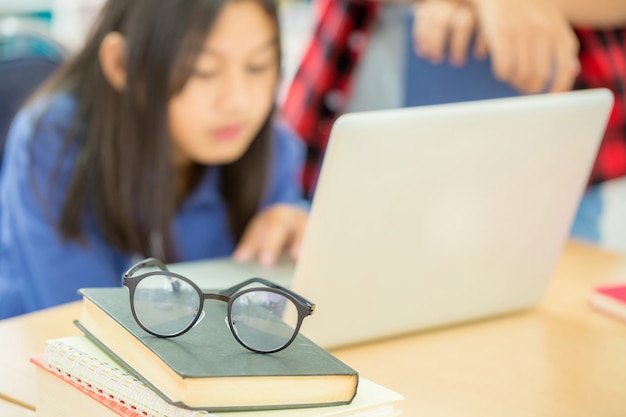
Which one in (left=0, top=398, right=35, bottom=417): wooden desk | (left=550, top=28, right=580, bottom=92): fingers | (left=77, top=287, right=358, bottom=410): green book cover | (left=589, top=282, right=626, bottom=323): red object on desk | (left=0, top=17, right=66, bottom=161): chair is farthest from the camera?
(left=0, top=17, right=66, bottom=161): chair

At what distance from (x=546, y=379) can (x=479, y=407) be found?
109mm

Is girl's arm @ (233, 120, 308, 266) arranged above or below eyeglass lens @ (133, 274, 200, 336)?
below

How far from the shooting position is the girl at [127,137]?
1.37 m

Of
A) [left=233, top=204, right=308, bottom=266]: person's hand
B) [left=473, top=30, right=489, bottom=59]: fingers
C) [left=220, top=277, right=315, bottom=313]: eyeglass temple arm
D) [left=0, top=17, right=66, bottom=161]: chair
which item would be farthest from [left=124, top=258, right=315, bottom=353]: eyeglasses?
[left=0, top=17, right=66, bottom=161]: chair

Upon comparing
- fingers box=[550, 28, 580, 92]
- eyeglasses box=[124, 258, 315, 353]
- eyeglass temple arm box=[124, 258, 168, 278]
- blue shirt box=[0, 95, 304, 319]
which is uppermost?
fingers box=[550, 28, 580, 92]

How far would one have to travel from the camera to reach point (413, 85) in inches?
59.9

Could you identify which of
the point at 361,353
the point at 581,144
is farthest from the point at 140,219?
the point at 581,144

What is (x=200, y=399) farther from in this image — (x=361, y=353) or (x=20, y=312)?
(x=20, y=312)

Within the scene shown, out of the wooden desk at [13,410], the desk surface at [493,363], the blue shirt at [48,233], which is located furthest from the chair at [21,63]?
the wooden desk at [13,410]

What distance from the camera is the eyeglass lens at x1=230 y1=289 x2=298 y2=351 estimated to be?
26.5 inches

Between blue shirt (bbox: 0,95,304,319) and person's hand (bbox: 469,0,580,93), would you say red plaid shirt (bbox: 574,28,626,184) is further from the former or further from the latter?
blue shirt (bbox: 0,95,304,319)

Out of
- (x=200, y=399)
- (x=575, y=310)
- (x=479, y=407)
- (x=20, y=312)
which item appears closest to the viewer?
(x=200, y=399)

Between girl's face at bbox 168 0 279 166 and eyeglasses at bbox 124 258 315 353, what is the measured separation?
693mm

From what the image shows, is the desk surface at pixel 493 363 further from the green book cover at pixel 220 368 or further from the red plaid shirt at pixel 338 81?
the red plaid shirt at pixel 338 81
